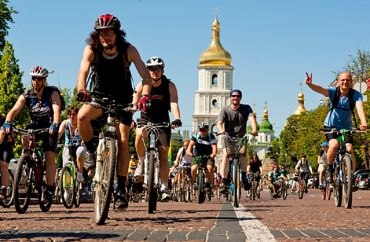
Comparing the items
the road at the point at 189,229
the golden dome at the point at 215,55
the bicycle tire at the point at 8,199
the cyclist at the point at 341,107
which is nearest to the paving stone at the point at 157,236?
the road at the point at 189,229

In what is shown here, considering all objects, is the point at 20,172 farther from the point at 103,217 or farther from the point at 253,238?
the point at 253,238

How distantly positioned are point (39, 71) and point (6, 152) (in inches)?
83.0

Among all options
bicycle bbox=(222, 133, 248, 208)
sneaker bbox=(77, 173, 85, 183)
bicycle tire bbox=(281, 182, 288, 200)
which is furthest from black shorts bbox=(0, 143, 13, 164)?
bicycle tire bbox=(281, 182, 288, 200)

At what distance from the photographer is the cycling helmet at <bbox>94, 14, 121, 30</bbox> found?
24.6 ft

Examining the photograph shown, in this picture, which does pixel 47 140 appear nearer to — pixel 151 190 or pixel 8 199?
pixel 8 199

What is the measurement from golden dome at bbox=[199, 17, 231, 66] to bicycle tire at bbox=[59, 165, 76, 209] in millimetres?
169265

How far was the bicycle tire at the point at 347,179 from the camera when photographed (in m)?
10.9

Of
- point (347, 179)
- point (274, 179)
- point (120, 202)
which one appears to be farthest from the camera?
point (274, 179)

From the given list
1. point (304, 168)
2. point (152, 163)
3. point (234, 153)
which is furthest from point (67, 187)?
point (304, 168)

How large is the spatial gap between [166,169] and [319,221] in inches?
103

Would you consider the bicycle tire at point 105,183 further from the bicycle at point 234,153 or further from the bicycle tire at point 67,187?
the bicycle at point 234,153

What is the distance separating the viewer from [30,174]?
9.90 meters

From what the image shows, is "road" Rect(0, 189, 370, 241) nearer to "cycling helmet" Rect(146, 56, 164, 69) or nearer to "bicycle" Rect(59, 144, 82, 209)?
"cycling helmet" Rect(146, 56, 164, 69)

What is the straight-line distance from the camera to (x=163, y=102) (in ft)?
33.7
